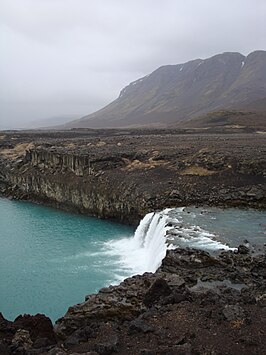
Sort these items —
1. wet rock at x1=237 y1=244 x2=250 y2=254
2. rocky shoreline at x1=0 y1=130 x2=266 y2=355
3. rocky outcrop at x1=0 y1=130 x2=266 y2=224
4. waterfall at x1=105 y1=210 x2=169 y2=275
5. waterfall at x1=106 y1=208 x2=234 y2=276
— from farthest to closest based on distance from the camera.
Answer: rocky outcrop at x1=0 y1=130 x2=266 y2=224, waterfall at x1=105 y1=210 x2=169 y2=275, waterfall at x1=106 y1=208 x2=234 y2=276, wet rock at x1=237 y1=244 x2=250 y2=254, rocky shoreline at x1=0 y1=130 x2=266 y2=355

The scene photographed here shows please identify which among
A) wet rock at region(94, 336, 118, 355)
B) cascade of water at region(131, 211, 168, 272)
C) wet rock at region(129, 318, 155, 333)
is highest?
wet rock at region(94, 336, 118, 355)

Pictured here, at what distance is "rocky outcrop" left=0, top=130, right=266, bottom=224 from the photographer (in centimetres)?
3925

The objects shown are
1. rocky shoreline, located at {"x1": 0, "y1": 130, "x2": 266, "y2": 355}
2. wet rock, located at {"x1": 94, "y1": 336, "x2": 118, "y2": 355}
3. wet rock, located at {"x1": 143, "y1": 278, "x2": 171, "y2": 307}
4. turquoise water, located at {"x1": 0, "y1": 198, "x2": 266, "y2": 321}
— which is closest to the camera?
wet rock, located at {"x1": 94, "y1": 336, "x2": 118, "y2": 355}

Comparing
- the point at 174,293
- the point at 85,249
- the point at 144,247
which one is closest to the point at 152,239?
the point at 144,247

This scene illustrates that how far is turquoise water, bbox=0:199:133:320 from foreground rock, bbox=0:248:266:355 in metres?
5.96

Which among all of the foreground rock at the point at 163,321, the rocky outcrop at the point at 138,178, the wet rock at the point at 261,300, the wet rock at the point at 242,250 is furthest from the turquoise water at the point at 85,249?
the wet rock at the point at 261,300

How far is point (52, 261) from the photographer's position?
30.8 meters

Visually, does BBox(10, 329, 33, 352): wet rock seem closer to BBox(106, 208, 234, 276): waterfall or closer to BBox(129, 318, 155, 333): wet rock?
BBox(129, 318, 155, 333): wet rock

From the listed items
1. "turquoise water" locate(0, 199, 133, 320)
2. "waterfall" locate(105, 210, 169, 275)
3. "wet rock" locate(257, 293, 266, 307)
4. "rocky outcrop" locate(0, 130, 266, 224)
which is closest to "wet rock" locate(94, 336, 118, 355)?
"wet rock" locate(257, 293, 266, 307)

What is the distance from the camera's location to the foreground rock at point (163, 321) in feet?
46.0

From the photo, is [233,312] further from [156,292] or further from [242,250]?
[242,250]

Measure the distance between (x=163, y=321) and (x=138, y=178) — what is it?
29.3 m

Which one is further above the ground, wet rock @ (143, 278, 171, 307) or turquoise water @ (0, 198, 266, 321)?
wet rock @ (143, 278, 171, 307)

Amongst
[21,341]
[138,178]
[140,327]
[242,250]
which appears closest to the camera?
[21,341]
